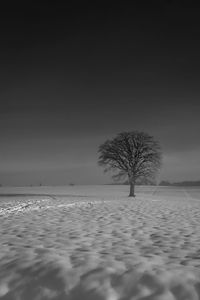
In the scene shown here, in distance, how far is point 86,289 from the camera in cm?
462

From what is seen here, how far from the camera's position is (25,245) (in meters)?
7.60

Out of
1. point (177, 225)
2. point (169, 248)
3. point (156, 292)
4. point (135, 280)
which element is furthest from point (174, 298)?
point (177, 225)

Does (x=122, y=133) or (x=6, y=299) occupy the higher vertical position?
(x=122, y=133)

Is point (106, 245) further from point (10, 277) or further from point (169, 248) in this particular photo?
point (10, 277)

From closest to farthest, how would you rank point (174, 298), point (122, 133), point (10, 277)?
point (174, 298)
point (10, 277)
point (122, 133)

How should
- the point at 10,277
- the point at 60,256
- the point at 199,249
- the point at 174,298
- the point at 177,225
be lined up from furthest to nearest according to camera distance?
1. the point at 177,225
2. the point at 199,249
3. the point at 60,256
4. the point at 10,277
5. the point at 174,298

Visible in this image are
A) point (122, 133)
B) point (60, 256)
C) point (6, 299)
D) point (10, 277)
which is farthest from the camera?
point (122, 133)

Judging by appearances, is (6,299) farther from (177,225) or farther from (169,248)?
(177,225)

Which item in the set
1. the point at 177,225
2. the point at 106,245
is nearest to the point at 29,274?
the point at 106,245

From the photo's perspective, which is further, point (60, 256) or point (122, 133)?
point (122, 133)

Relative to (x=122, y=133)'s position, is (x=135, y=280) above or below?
below

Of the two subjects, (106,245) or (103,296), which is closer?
(103,296)

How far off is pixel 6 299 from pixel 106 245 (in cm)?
345

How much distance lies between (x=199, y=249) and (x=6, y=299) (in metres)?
4.64
